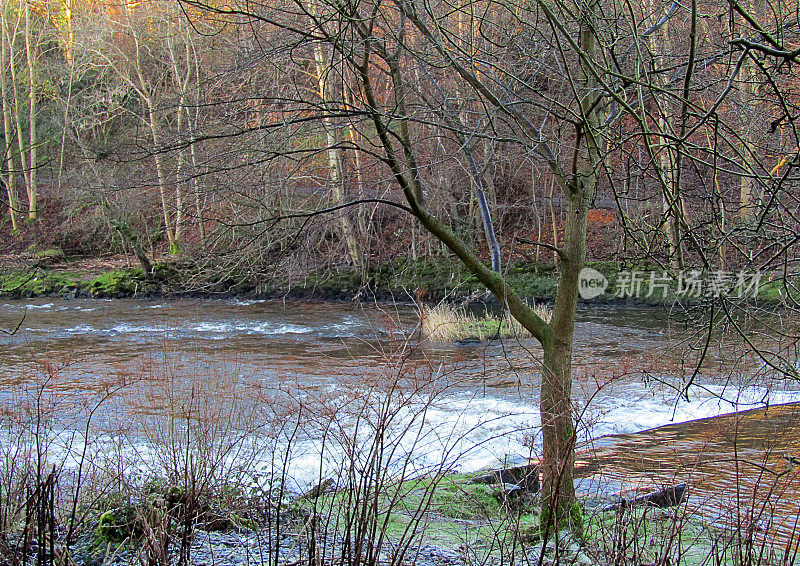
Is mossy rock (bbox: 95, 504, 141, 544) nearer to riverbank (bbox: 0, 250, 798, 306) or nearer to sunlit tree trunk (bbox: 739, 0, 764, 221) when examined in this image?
sunlit tree trunk (bbox: 739, 0, 764, 221)

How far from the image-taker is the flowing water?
263 inches

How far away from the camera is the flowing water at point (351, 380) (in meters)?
6.68

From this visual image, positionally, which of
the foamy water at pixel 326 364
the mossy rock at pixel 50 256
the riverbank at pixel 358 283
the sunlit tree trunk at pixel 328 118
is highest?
the sunlit tree trunk at pixel 328 118

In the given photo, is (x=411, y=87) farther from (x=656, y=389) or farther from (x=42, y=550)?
(x=656, y=389)

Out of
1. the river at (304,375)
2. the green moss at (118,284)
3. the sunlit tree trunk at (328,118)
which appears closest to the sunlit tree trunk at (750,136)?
the river at (304,375)

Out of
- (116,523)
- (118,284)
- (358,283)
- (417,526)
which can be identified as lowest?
(116,523)

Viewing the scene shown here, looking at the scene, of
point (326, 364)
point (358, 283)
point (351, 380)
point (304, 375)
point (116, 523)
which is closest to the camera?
point (116, 523)

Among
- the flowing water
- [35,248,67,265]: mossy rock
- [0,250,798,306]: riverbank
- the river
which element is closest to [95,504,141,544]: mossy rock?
the flowing water

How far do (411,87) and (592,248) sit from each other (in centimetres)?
2129

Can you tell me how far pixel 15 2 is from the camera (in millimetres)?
29766

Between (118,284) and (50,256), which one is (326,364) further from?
(50,256)

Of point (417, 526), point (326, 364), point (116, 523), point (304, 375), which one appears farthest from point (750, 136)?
point (326, 364)

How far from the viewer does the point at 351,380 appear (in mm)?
12383

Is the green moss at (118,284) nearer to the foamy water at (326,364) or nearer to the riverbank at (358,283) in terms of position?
the riverbank at (358,283)
